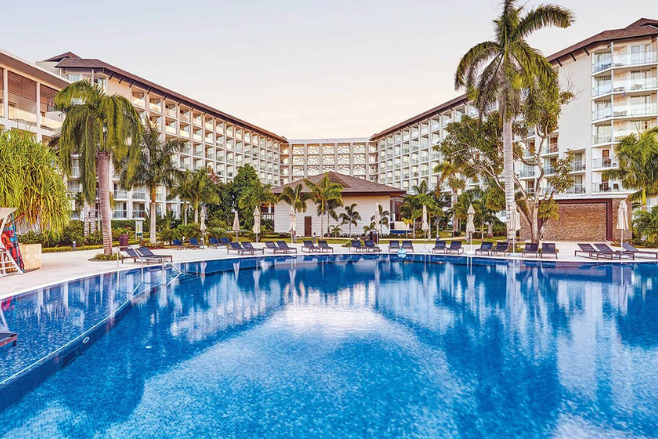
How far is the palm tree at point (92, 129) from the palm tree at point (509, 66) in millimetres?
18726

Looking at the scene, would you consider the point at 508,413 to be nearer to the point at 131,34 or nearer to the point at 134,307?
the point at 134,307

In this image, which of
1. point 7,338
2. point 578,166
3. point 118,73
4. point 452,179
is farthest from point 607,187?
point 118,73

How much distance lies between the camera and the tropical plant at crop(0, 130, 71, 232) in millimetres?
14359

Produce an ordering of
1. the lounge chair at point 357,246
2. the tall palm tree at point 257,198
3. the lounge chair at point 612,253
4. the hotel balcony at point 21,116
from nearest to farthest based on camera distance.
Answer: the lounge chair at point 612,253 < the lounge chair at point 357,246 < the hotel balcony at point 21,116 < the tall palm tree at point 257,198

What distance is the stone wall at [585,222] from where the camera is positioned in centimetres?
3180

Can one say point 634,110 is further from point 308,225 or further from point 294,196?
point 308,225

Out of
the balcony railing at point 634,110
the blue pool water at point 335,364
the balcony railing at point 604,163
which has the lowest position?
the blue pool water at point 335,364

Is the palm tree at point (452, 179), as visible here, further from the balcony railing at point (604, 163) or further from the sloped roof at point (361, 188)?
the balcony railing at point (604, 163)

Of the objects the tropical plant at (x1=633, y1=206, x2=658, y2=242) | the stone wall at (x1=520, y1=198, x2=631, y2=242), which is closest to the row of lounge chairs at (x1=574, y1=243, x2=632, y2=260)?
the tropical plant at (x1=633, y1=206, x2=658, y2=242)

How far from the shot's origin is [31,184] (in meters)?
15.2

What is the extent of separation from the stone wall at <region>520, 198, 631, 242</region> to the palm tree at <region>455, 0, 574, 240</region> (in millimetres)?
14587

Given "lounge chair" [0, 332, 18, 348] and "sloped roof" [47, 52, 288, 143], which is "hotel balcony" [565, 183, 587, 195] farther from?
"sloped roof" [47, 52, 288, 143]

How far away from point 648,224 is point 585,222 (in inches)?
298

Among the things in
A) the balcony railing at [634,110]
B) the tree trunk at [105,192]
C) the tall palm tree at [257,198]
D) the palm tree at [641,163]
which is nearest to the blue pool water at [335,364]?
the tree trunk at [105,192]
